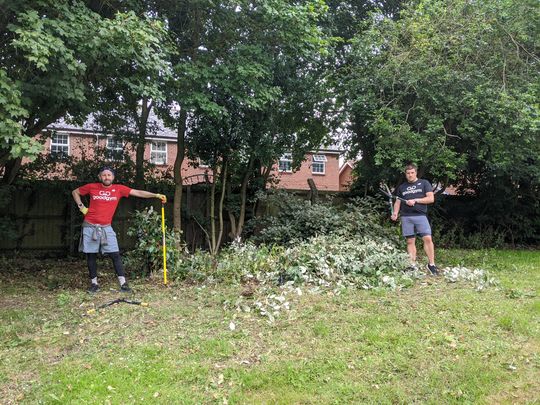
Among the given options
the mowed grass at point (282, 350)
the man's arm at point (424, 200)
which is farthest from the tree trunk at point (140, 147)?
the man's arm at point (424, 200)

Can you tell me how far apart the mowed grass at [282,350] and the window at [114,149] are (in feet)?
17.3

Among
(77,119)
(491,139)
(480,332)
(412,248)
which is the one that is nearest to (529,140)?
(491,139)

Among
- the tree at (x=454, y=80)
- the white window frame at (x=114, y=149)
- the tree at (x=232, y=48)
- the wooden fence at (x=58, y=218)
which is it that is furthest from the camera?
the white window frame at (x=114, y=149)

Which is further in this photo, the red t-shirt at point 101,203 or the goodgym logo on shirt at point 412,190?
the goodgym logo on shirt at point 412,190

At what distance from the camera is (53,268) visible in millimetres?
9156

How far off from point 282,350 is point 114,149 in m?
7.88

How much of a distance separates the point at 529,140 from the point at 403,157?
2096 mm

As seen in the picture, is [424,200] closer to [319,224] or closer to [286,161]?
[319,224]

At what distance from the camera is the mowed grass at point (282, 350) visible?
11.2 feet

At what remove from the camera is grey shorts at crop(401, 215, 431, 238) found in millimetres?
7078

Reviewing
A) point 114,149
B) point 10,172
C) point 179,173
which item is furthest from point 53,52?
point 114,149

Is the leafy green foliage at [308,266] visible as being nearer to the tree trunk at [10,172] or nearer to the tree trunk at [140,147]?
the tree trunk at [140,147]

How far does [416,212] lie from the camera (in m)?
7.13

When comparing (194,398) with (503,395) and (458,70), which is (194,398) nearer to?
(503,395)
